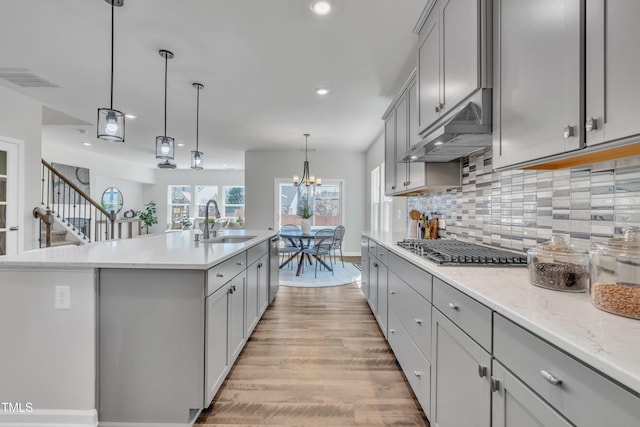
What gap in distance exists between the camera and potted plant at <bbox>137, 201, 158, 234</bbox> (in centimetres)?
970

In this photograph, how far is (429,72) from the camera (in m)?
1.96

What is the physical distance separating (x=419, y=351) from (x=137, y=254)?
1725 mm

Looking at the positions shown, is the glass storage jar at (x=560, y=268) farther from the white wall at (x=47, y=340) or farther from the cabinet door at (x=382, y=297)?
the white wall at (x=47, y=340)

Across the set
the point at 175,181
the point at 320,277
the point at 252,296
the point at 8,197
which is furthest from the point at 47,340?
the point at 175,181

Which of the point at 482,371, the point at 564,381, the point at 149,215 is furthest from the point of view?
the point at 149,215

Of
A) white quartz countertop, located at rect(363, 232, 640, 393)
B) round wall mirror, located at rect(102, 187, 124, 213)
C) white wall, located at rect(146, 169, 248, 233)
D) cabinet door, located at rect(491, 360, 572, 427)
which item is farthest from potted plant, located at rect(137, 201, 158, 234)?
cabinet door, located at rect(491, 360, 572, 427)

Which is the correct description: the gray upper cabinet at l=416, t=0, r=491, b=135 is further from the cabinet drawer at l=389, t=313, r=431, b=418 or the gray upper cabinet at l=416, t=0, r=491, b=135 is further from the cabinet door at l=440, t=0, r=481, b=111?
the cabinet drawer at l=389, t=313, r=431, b=418

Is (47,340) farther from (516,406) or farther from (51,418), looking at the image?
(516,406)

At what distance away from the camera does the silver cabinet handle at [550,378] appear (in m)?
0.69

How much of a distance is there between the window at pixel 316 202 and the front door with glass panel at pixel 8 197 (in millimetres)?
4636

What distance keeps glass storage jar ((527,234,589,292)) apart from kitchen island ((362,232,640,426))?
0.16ft

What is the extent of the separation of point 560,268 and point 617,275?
19 cm

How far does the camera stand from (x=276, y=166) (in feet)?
23.4

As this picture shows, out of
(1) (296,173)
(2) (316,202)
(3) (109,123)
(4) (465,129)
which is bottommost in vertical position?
(2) (316,202)
